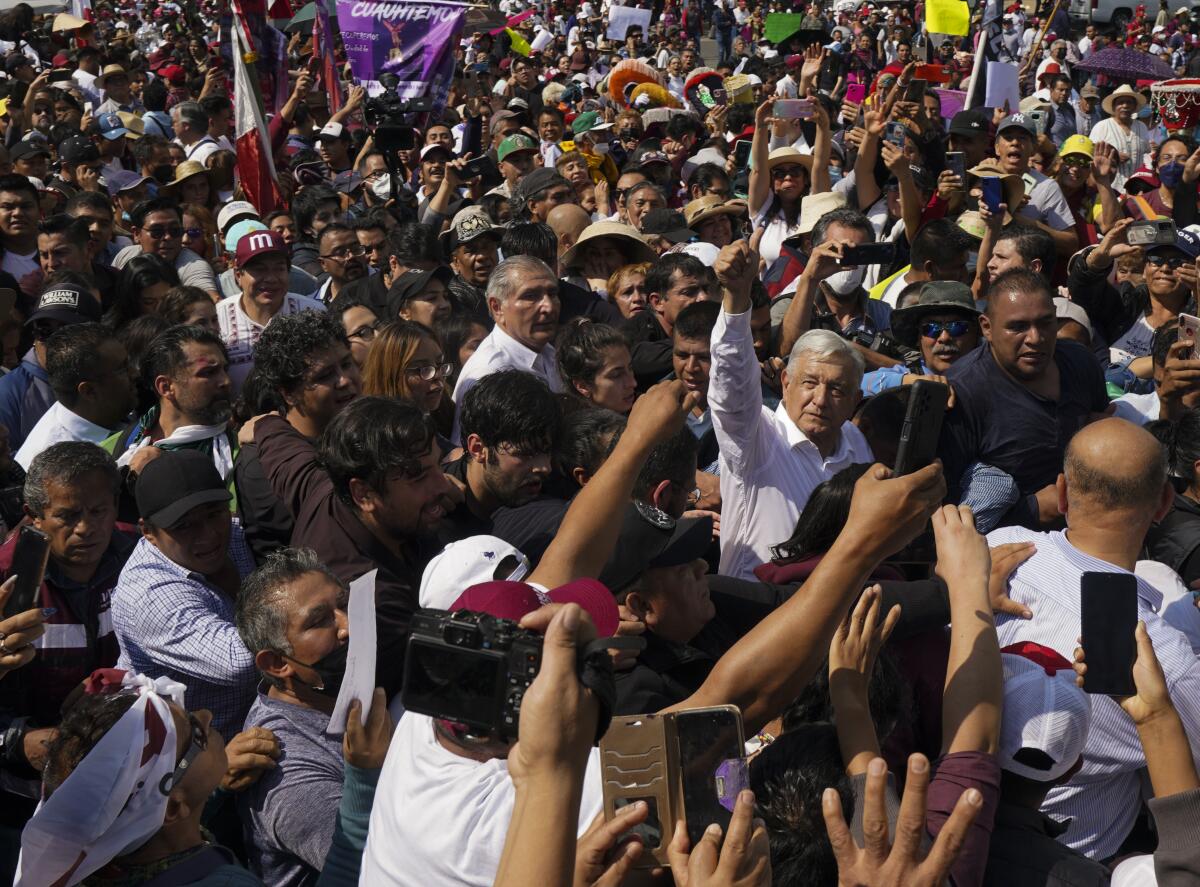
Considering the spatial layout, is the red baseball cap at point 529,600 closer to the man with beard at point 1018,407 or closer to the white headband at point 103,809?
Answer: the white headband at point 103,809

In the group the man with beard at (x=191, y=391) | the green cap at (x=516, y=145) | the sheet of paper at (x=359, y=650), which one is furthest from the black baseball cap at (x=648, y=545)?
the green cap at (x=516, y=145)

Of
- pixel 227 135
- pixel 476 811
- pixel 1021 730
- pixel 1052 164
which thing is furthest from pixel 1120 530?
pixel 227 135

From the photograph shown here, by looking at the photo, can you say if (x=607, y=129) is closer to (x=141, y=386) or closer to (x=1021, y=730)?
(x=141, y=386)

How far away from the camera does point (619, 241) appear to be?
675 centimetres

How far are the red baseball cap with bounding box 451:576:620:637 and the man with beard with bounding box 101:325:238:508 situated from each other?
2330mm

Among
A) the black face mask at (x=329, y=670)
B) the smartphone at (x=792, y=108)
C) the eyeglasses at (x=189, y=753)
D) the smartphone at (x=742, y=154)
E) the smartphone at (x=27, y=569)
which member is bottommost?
the smartphone at (x=742, y=154)

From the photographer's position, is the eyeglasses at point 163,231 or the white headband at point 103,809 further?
the eyeglasses at point 163,231

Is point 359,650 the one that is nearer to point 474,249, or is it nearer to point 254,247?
point 254,247

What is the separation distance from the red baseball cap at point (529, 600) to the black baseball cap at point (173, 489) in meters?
1.57

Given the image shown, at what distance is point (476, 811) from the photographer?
2016 mm

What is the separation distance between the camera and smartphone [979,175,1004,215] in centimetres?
635

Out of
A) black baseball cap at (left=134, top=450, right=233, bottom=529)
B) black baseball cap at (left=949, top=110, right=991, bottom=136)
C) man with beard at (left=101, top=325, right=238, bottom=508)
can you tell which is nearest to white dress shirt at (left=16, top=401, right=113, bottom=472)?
man with beard at (left=101, top=325, right=238, bottom=508)

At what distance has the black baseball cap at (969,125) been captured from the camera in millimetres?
8898

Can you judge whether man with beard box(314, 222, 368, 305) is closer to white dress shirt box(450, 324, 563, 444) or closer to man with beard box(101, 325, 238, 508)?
white dress shirt box(450, 324, 563, 444)
